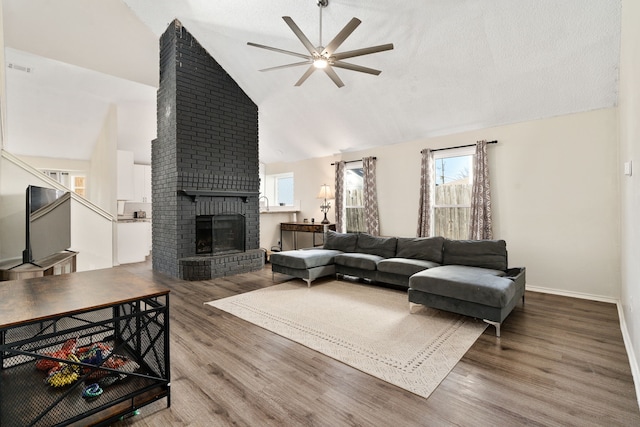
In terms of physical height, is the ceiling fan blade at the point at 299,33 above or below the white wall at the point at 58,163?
above

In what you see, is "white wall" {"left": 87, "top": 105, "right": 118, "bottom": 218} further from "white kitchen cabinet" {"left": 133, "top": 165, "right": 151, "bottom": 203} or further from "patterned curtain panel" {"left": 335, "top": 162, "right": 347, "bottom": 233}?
"patterned curtain panel" {"left": 335, "top": 162, "right": 347, "bottom": 233}

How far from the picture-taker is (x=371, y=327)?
2943mm

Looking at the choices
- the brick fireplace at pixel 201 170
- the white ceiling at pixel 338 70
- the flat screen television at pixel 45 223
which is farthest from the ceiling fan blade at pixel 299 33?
the flat screen television at pixel 45 223

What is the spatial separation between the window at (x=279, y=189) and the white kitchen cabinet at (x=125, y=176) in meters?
3.36

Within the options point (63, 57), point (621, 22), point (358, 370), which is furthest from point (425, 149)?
point (63, 57)

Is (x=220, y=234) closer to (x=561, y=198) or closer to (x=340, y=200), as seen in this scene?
(x=340, y=200)

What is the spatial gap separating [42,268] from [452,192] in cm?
562

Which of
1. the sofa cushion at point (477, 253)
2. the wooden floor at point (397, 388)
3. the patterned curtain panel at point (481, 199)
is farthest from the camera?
the patterned curtain panel at point (481, 199)

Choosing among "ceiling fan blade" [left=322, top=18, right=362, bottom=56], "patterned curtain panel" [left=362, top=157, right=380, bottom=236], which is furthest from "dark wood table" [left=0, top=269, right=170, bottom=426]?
"patterned curtain panel" [left=362, top=157, right=380, bottom=236]

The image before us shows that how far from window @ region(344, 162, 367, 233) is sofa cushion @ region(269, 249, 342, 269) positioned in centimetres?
189

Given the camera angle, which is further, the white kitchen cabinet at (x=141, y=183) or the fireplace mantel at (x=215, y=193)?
the white kitchen cabinet at (x=141, y=183)

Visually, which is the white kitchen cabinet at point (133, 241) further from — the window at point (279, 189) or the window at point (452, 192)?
the window at point (452, 192)

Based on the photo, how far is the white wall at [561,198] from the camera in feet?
12.4

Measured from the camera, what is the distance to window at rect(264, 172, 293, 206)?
27.3 ft
